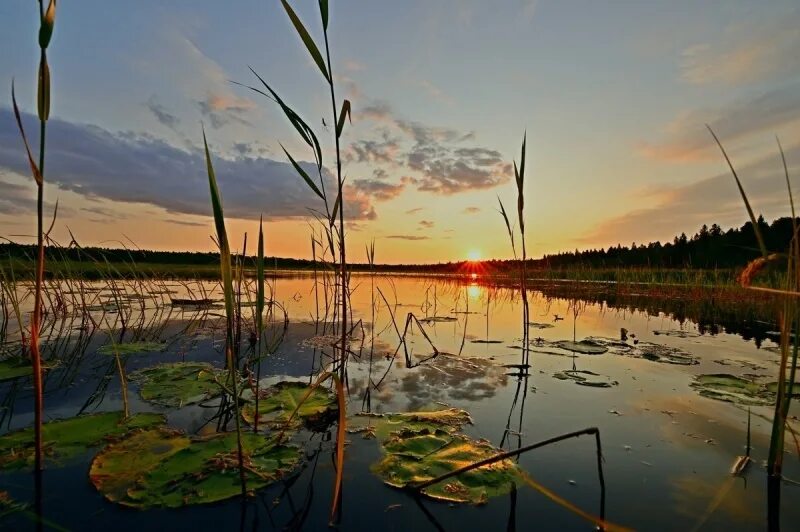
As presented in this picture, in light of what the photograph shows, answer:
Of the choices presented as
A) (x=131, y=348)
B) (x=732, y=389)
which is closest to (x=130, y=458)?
(x=131, y=348)

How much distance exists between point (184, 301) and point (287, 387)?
24.9 feet

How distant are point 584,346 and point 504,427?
10.1 ft

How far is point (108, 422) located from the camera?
8.14 feet

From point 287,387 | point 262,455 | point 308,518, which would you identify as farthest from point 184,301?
point 308,518

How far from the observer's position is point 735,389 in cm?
335

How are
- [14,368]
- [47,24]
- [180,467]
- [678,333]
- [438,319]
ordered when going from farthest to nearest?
[438,319] < [678,333] < [14,368] < [180,467] < [47,24]

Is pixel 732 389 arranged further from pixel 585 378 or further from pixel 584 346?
pixel 584 346

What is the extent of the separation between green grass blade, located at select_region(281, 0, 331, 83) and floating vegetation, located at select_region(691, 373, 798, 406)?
156 inches

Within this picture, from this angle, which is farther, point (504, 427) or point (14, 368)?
point (14, 368)

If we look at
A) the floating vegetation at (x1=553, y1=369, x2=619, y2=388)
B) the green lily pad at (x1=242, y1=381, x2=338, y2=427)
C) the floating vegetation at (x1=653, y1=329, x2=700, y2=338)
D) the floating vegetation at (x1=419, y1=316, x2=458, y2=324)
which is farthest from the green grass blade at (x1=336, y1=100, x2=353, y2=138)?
the floating vegetation at (x1=653, y1=329, x2=700, y2=338)

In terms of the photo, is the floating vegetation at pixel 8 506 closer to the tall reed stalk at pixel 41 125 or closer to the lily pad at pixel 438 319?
the tall reed stalk at pixel 41 125

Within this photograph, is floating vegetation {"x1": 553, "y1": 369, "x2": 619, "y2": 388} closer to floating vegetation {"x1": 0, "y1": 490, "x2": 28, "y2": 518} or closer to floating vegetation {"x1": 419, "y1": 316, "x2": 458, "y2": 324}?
floating vegetation {"x1": 419, "y1": 316, "x2": 458, "y2": 324}

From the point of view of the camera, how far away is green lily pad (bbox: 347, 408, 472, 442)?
253 centimetres

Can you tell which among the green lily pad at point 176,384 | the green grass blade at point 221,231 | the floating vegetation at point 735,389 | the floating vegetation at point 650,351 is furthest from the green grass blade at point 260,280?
the floating vegetation at point 650,351
